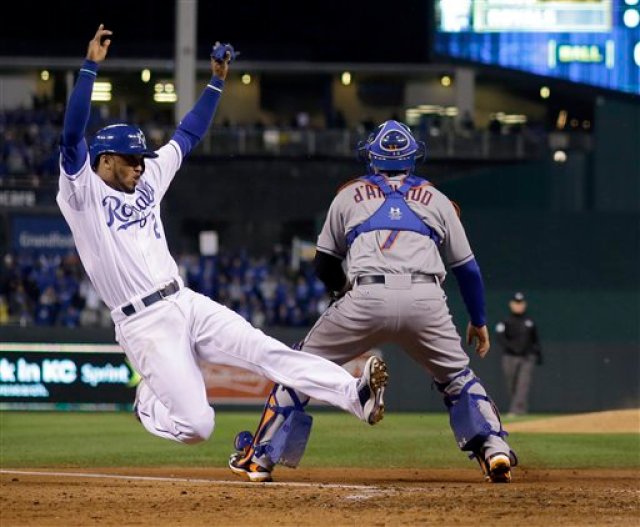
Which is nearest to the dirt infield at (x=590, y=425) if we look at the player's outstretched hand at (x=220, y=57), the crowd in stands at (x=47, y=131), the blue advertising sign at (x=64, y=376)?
the blue advertising sign at (x=64, y=376)

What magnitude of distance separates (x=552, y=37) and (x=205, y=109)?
11.2m

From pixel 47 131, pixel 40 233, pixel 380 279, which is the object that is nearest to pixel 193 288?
pixel 40 233

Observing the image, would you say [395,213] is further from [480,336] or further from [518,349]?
[518,349]

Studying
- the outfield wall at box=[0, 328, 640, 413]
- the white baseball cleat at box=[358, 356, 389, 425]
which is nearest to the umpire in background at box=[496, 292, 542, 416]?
the outfield wall at box=[0, 328, 640, 413]

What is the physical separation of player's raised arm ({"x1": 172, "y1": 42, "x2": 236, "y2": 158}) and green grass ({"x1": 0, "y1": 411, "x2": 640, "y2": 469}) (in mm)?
3979

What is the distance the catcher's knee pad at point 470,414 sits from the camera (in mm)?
8227

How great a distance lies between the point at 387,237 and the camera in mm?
7867

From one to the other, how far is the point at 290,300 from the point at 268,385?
3526 millimetres

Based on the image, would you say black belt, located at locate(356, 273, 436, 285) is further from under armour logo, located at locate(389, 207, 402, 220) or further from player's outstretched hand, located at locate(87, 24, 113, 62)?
player's outstretched hand, located at locate(87, 24, 113, 62)

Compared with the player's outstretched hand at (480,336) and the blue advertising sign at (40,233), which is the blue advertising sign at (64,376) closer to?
the blue advertising sign at (40,233)

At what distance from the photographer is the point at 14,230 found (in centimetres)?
3050

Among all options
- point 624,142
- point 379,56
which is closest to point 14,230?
point 624,142

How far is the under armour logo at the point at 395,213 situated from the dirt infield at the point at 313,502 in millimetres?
1543

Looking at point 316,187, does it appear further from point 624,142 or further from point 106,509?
point 106,509
